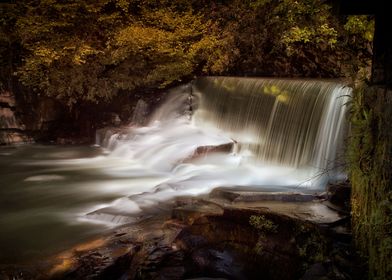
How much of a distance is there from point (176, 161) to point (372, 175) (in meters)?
6.37

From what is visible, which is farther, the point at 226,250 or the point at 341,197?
the point at 341,197

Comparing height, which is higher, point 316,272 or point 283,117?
point 283,117

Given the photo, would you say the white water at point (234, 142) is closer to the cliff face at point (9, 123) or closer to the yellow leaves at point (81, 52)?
the yellow leaves at point (81, 52)

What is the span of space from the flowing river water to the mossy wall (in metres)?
1.30

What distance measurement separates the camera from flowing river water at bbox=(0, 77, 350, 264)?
Result: 7.20m

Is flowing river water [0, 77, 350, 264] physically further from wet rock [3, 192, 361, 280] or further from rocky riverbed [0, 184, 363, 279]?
wet rock [3, 192, 361, 280]

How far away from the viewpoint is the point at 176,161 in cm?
1036

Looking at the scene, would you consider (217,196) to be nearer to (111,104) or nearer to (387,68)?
(387,68)

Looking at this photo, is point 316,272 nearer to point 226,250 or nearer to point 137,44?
point 226,250

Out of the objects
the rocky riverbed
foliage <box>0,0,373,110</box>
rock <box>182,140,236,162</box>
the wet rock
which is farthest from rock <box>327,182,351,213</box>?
foliage <box>0,0,373,110</box>

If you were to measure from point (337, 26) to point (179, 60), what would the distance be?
5.66 m

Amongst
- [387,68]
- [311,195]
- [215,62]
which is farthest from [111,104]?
[387,68]

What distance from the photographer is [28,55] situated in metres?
13.7

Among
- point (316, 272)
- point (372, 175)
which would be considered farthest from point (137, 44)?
point (316, 272)
